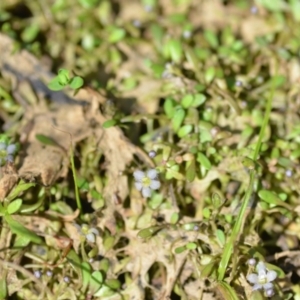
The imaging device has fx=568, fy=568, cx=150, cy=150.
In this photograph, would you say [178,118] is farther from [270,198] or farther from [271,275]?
[271,275]

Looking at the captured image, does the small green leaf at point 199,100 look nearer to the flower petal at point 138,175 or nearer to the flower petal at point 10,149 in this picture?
the flower petal at point 138,175

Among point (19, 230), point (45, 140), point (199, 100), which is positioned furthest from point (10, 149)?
point (199, 100)

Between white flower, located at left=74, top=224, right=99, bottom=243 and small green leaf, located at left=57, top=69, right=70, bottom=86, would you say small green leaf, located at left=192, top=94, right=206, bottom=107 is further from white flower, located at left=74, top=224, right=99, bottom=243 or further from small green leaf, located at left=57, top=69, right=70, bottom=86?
white flower, located at left=74, top=224, right=99, bottom=243

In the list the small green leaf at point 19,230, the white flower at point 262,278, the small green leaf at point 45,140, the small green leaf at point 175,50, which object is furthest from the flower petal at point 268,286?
the small green leaf at point 175,50

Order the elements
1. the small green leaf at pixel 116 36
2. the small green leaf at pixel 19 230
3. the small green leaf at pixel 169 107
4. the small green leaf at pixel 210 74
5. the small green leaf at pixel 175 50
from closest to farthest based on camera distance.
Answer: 1. the small green leaf at pixel 19 230
2. the small green leaf at pixel 169 107
3. the small green leaf at pixel 210 74
4. the small green leaf at pixel 175 50
5. the small green leaf at pixel 116 36

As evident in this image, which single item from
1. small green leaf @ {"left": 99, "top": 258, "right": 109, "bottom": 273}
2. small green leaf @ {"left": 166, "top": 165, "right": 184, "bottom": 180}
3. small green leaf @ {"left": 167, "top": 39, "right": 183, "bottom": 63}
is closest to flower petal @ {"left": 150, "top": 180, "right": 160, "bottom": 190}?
small green leaf @ {"left": 166, "top": 165, "right": 184, "bottom": 180}

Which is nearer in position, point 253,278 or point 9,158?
point 253,278

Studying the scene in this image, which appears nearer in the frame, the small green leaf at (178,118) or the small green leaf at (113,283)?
the small green leaf at (113,283)
